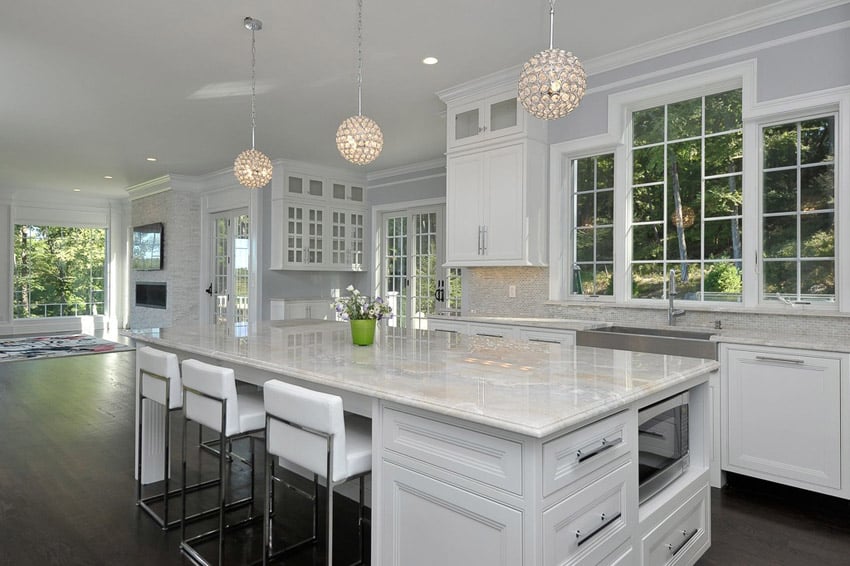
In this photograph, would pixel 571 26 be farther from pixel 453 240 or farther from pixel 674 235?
pixel 453 240

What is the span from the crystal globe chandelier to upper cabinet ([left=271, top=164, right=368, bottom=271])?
5.93 m

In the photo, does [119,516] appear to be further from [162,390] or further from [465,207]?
[465,207]

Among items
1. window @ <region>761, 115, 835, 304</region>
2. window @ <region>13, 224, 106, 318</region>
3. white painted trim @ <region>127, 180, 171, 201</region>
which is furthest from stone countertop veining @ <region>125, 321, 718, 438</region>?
window @ <region>13, 224, 106, 318</region>

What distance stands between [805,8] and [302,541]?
410 cm

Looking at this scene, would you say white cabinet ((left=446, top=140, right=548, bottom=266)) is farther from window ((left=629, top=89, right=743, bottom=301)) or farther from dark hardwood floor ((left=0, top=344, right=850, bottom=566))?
dark hardwood floor ((left=0, top=344, right=850, bottom=566))

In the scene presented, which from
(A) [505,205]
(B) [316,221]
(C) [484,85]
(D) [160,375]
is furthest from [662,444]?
(B) [316,221]

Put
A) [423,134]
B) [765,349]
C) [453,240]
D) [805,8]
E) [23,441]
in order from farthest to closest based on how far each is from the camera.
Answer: [423,134] < [453,240] < [23,441] < [805,8] < [765,349]

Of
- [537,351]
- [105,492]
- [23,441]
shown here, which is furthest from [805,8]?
[23,441]

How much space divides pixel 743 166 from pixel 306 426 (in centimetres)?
329

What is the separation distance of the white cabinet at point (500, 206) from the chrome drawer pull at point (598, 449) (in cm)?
276

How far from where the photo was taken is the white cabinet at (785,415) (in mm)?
2719

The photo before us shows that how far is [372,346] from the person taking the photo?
8.65ft

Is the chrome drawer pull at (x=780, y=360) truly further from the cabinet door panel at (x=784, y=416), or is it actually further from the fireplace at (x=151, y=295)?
the fireplace at (x=151, y=295)

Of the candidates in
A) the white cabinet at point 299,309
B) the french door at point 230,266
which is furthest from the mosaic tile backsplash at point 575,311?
the french door at point 230,266
